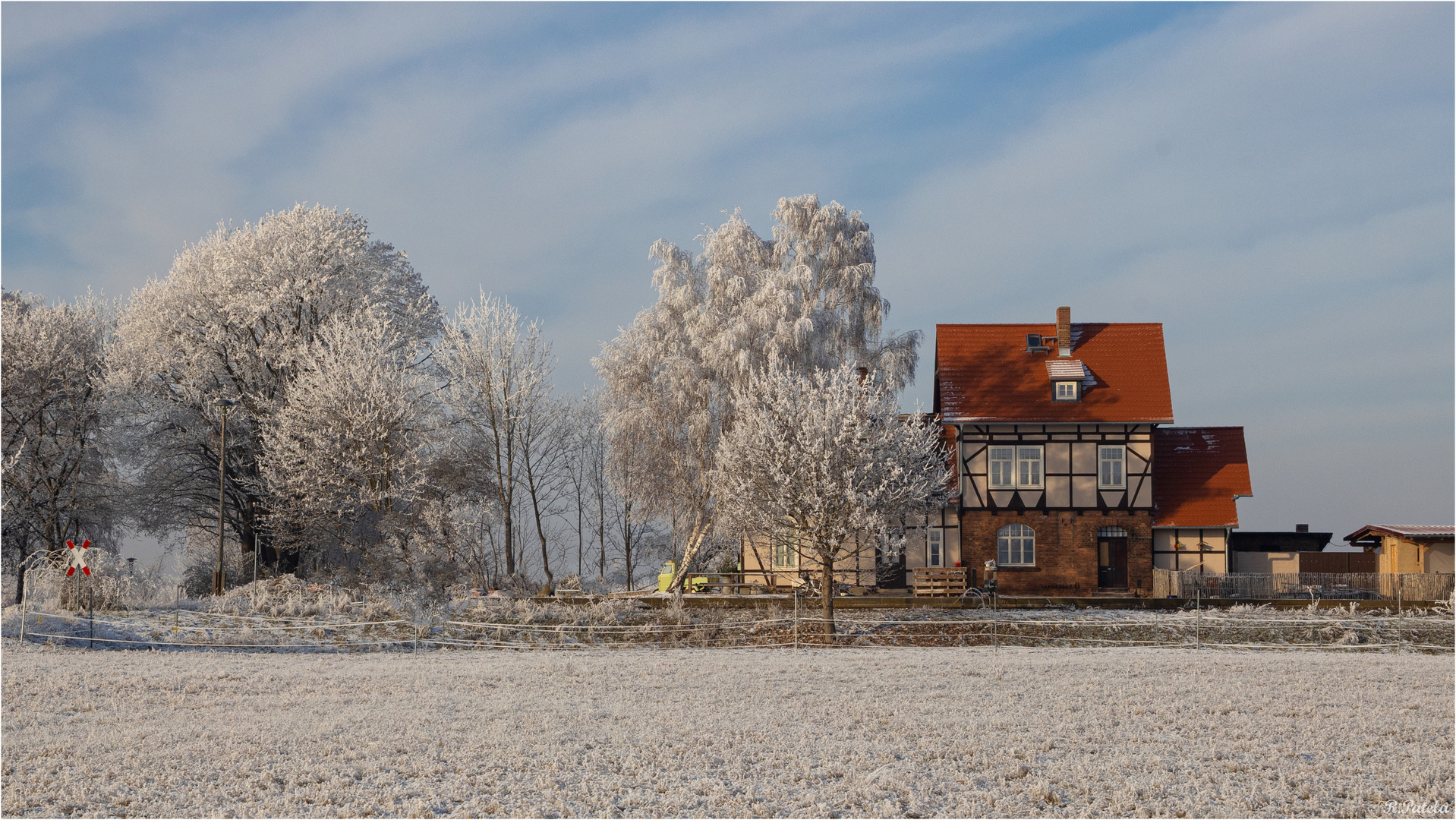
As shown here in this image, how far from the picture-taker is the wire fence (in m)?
20.0

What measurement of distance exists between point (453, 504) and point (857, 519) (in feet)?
41.7

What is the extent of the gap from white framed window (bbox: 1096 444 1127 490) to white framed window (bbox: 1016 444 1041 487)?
1.81 m

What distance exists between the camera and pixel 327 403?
99.3ft

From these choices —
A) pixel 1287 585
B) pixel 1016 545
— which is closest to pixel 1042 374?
pixel 1016 545

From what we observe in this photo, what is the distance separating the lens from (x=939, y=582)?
1287 inches

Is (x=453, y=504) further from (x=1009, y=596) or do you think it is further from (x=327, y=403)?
(x=1009, y=596)

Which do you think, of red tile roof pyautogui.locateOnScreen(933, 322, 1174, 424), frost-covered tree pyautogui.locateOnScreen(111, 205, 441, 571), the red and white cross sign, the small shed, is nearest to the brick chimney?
red tile roof pyautogui.locateOnScreen(933, 322, 1174, 424)

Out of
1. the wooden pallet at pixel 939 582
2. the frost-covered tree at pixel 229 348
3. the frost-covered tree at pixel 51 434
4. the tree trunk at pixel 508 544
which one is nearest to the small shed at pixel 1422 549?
the wooden pallet at pixel 939 582

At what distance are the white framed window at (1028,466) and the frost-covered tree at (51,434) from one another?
27704mm

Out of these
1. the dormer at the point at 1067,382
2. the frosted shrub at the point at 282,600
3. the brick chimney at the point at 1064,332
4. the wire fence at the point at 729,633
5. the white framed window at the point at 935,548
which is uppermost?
the brick chimney at the point at 1064,332

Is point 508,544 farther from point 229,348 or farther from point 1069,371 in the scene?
point 1069,371

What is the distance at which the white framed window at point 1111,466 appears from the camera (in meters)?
34.2

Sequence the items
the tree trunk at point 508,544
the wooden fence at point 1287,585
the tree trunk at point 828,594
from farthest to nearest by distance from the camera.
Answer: the tree trunk at point 508,544, the wooden fence at point 1287,585, the tree trunk at point 828,594

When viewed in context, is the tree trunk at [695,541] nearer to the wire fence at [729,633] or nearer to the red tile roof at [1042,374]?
the wire fence at [729,633]
